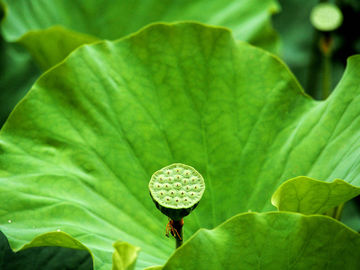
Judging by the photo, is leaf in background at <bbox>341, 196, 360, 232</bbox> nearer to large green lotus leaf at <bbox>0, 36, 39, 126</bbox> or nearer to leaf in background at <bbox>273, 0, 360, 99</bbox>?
leaf in background at <bbox>273, 0, 360, 99</bbox>

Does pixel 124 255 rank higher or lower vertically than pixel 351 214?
higher

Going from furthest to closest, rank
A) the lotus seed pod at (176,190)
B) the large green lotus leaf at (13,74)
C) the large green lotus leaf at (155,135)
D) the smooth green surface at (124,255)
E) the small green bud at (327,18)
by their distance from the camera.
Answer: the large green lotus leaf at (13,74) < the small green bud at (327,18) < the large green lotus leaf at (155,135) < the lotus seed pod at (176,190) < the smooth green surface at (124,255)

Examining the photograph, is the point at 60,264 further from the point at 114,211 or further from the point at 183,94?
the point at 183,94

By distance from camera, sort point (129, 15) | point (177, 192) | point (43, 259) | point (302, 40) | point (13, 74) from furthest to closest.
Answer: point (302, 40)
point (13, 74)
point (129, 15)
point (43, 259)
point (177, 192)

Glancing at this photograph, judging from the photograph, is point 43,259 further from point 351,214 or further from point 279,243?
point 351,214

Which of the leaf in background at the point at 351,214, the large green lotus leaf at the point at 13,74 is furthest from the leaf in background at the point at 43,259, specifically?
the leaf in background at the point at 351,214

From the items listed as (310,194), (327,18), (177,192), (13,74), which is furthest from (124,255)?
(13,74)

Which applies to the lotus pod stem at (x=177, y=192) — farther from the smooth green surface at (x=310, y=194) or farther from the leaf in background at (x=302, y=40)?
the leaf in background at (x=302, y=40)
